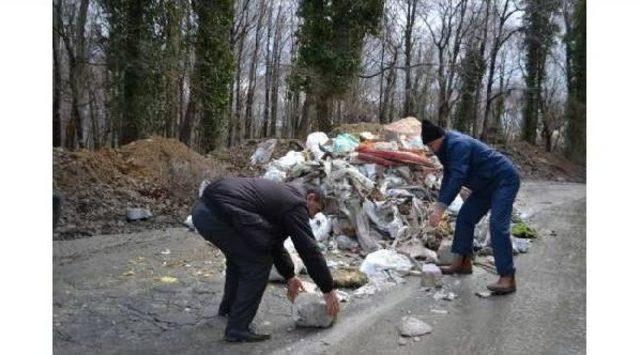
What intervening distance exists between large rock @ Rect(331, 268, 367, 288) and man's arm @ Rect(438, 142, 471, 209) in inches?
30.5

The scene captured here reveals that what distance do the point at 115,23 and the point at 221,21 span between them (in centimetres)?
Answer: 436

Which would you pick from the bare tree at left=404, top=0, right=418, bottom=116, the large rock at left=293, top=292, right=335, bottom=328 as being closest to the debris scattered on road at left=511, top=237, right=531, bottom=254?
the large rock at left=293, top=292, right=335, bottom=328

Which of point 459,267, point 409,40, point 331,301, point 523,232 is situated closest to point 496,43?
point 409,40

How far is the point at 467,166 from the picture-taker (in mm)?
3832

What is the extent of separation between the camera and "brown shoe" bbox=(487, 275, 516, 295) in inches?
149

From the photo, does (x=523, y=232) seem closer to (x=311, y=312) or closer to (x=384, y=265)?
(x=384, y=265)

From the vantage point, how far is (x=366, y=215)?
5.51 metres

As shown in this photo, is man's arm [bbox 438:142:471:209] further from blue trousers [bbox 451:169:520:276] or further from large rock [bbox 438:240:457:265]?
large rock [bbox 438:240:457:265]

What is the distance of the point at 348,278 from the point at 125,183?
14.1 ft

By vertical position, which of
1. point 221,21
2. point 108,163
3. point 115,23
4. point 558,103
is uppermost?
point 221,21

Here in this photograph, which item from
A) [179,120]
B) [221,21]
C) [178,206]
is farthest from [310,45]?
[178,206]

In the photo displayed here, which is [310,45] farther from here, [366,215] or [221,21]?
[366,215]

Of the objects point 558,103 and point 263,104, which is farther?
point 263,104

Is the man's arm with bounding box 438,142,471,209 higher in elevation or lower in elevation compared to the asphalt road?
higher
